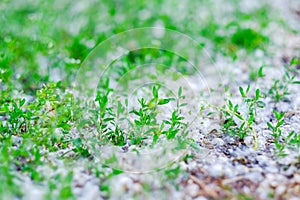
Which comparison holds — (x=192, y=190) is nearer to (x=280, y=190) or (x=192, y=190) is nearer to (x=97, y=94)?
(x=280, y=190)

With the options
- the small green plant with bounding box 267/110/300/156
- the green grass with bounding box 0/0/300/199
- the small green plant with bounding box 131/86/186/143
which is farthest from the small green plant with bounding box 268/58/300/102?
the small green plant with bounding box 131/86/186/143

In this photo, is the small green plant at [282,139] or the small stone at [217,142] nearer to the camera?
the small green plant at [282,139]

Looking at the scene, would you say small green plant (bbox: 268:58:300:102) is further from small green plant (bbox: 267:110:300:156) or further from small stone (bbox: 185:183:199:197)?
small stone (bbox: 185:183:199:197)

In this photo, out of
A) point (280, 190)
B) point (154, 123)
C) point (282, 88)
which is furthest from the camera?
point (282, 88)

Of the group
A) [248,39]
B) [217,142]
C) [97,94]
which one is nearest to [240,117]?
[217,142]

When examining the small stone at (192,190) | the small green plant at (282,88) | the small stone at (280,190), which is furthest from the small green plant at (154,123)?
the small green plant at (282,88)

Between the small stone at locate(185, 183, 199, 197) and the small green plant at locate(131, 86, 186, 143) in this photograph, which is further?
the small green plant at locate(131, 86, 186, 143)

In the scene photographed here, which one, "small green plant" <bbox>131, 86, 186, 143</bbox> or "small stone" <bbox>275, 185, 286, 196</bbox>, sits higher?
"small green plant" <bbox>131, 86, 186, 143</bbox>

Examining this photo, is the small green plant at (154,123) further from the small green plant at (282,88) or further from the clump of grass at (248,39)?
the clump of grass at (248,39)

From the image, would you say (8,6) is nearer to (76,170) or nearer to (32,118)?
(32,118)

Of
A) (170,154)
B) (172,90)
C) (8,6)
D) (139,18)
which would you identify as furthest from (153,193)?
(8,6)

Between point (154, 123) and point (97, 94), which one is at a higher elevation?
point (97, 94)
